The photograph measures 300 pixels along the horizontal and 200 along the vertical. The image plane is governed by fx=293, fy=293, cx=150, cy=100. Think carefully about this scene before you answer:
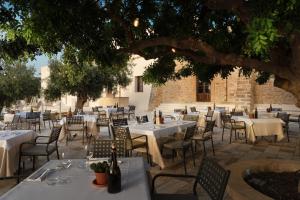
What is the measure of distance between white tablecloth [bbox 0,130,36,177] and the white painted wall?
15109 millimetres

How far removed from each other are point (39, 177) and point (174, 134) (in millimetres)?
4007

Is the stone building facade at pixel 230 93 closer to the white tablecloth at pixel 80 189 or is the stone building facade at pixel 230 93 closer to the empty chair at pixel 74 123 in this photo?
the empty chair at pixel 74 123

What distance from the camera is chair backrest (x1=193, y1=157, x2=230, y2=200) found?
210 centimetres

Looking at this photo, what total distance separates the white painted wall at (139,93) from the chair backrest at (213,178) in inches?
679

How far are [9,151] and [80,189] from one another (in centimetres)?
286

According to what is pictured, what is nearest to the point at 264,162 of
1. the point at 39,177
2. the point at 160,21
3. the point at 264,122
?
the point at 160,21

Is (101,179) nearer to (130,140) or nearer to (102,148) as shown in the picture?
(102,148)

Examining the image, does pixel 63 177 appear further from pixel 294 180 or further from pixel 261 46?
pixel 294 180

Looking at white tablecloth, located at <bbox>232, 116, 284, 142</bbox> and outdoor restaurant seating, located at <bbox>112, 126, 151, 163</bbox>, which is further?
white tablecloth, located at <bbox>232, 116, 284, 142</bbox>

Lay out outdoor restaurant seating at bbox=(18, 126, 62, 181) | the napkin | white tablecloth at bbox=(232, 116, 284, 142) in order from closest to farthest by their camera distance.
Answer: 1. the napkin
2. outdoor restaurant seating at bbox=(18, 126, 62, 181)
3. white tablecloth at bbox=(232, 116, 284, 142)

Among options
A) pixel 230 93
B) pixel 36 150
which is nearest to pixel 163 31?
pixel 36 150

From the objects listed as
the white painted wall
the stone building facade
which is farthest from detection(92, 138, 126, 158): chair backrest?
the white painted wall

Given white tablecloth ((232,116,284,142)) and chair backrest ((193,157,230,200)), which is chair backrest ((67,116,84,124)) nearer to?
white tablecloth ((232,116,284,142))

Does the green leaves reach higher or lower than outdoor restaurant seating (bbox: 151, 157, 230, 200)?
higher
